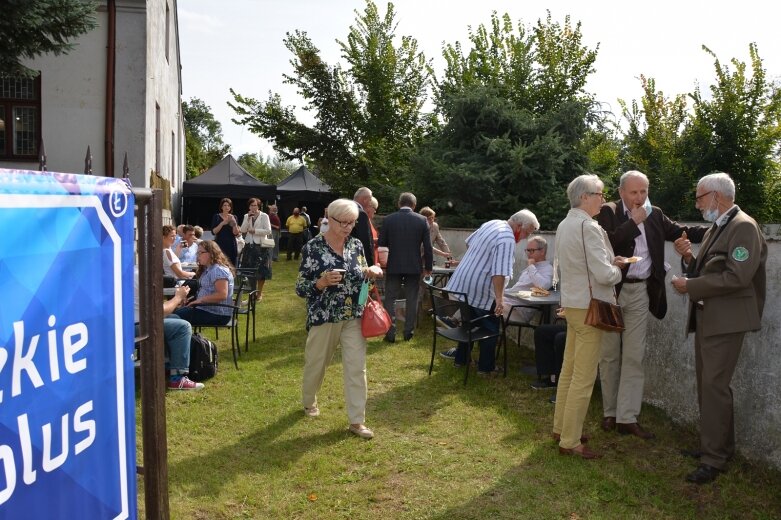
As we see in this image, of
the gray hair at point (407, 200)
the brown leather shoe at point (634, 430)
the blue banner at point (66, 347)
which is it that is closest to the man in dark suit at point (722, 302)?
the brown leather shoe at point (634, 430)

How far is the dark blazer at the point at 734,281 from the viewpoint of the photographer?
171 inches

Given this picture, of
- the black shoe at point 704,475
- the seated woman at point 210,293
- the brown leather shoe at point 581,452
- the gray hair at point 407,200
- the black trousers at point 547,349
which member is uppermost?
the gray hair at point 407,200

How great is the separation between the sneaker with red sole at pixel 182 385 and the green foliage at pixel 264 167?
7392 centimetres

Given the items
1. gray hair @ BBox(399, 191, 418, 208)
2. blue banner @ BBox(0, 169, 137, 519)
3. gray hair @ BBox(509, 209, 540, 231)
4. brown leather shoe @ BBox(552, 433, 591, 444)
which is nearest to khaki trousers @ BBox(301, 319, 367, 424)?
brown leather shoe @ BBox(552, 433, 591, 444)

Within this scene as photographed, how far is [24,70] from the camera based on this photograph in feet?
34.3

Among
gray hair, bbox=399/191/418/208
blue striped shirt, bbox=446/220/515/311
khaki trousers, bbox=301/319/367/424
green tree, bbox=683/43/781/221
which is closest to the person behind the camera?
khaki trousers, bbox=301/319/367/424

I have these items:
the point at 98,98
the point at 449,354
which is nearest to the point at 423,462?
the point at 449,354

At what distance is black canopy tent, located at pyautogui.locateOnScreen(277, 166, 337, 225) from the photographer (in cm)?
2586

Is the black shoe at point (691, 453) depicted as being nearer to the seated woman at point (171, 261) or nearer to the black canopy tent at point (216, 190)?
the seated woman at point (171, 261)

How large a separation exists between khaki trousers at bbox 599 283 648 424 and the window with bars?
1217cm

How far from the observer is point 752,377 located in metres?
4.79

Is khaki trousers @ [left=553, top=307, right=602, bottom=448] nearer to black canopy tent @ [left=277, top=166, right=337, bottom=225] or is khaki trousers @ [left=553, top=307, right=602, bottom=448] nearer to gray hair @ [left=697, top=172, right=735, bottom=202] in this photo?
gray hair @ [left=697, top=172, right=735, bottom=202]

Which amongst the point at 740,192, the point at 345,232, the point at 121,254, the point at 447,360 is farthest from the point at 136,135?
the point at 121,254

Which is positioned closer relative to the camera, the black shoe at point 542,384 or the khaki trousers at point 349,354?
the khaki trousers at point 349,354
